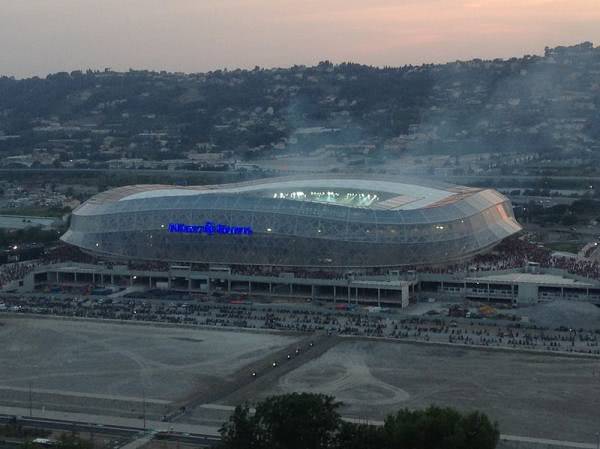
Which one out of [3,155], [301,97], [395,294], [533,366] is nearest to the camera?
[533,366]

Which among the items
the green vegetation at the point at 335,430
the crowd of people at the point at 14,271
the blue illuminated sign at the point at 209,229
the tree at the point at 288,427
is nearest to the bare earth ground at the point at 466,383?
the green vegetation at the point at 335,430

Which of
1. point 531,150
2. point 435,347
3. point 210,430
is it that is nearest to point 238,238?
point 435,347

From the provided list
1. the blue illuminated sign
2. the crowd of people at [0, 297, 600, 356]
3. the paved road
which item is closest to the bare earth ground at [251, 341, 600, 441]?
the paved road

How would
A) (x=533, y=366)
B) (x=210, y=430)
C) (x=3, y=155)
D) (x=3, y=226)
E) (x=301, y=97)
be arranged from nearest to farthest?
(x=210, y=430) < (x=533, y=366) < (x=3, y=226) < (x=3, y=155) < (x=301, y=97)

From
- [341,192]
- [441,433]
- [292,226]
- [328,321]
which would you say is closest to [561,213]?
[341,192]

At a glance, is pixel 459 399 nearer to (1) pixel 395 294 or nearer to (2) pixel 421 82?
(1) pixel 395 294

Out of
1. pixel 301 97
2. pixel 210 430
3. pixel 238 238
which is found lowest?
pixel 210 430
